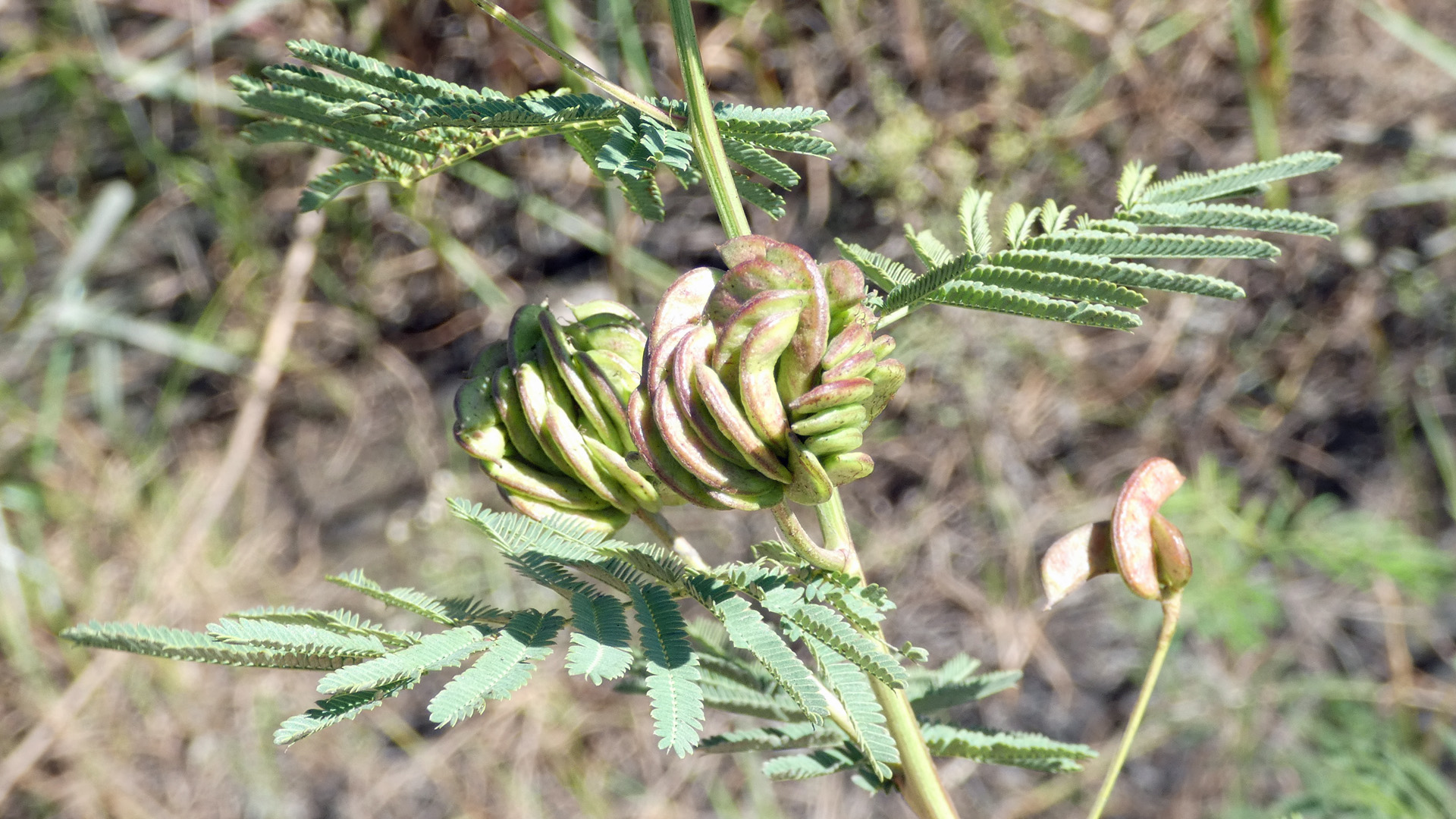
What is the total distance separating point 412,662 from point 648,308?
8.82 feet

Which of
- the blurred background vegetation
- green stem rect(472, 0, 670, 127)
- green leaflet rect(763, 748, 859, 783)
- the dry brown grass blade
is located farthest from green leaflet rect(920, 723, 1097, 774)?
the dry brown grass blade

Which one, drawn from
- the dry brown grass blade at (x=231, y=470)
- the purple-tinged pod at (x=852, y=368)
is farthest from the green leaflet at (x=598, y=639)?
the dry brown grass blade at (x=231, y=470)

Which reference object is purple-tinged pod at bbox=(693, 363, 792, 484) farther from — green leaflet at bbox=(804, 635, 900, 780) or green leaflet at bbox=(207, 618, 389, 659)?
green leaflet at bbox=(207, 618, 389, 659)

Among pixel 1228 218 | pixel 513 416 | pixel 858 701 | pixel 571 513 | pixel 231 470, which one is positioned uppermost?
pixel 1228 218

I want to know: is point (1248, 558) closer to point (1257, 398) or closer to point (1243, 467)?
point (1243, 467)

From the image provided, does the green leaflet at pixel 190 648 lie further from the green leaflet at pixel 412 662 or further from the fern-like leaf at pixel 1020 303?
the fern-like leaf at pixel 1020 303

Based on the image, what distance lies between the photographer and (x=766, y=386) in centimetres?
85

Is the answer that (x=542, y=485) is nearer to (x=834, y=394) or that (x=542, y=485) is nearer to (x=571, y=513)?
(x=571, y=513)

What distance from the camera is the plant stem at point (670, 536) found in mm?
1064

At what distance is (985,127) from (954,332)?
0.75m

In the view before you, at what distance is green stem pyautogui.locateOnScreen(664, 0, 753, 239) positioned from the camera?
0.92 m

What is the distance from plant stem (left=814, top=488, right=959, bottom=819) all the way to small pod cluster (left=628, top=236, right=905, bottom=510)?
13cm

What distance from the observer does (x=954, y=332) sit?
3.38m

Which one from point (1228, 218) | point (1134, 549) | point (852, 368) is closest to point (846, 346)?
point (852, 368)
